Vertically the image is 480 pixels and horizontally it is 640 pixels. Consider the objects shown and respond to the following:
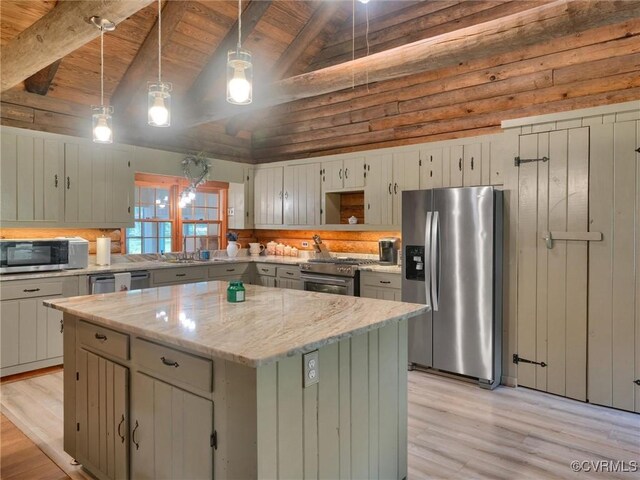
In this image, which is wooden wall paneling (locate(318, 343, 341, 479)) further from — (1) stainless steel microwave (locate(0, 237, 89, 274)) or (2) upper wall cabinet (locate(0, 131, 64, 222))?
(2) upper wall cabinet (locate(0, 131, 64, 222))

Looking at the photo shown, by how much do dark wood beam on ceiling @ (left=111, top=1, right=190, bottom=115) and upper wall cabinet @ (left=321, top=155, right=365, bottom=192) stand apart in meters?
2.30

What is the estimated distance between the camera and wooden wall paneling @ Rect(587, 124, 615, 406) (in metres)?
3.27

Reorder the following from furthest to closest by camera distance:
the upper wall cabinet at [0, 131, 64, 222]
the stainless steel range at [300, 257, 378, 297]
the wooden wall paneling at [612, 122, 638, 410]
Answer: the stainless steel range at [300, 257, 378, 297] < the upper wall cabinet at [0, 131, 64, 222] < the wooden wall paneling at [612, 122, 638, 410]

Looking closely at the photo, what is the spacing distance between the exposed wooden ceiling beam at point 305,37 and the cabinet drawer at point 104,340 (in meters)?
4.14

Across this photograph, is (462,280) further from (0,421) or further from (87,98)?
(87,98)

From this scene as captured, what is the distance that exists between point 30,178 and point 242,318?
341 cm

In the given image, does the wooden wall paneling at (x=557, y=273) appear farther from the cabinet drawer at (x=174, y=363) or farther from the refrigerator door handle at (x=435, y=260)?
the cabinet drawer at (x=174, y=363)

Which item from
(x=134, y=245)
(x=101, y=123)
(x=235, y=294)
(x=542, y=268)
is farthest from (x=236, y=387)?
(x=134, y=245)

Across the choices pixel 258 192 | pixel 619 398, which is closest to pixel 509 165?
pixel 619 398

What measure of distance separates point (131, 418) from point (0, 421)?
5.57ft

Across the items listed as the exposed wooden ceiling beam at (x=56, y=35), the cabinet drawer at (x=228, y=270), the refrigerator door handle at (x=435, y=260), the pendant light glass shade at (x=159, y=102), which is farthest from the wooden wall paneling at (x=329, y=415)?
the cabinet drawer at (x=228, y=270)

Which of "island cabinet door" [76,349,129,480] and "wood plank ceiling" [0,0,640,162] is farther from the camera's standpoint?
"wood plank ceiling" [0,0,640,162]

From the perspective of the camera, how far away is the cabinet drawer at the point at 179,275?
16.0ft

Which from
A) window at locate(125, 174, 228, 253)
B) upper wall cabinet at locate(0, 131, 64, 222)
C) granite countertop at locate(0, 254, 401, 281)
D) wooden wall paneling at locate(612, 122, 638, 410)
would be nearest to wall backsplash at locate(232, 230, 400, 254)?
granite countertop at locate(0, 254, 401, 281)
